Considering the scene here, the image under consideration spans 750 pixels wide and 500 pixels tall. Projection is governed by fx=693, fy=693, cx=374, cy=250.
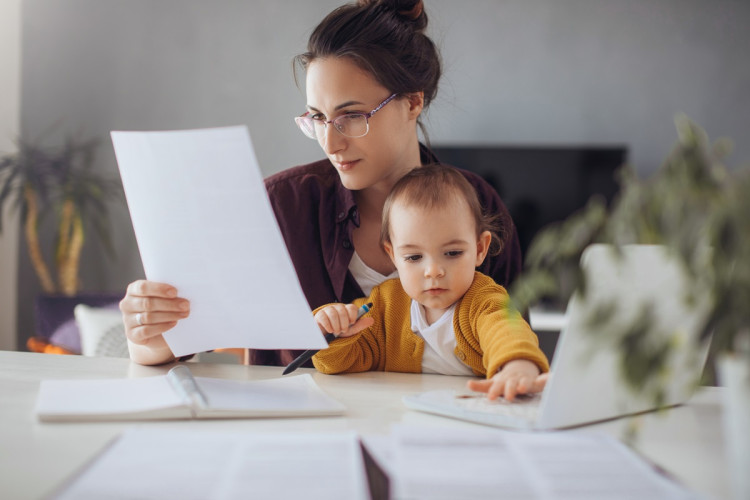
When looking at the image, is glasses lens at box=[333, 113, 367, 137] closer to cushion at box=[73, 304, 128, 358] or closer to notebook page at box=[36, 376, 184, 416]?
notebook page at box=[36, 376, 184, 416]

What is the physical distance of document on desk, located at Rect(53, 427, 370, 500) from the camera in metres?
0.56

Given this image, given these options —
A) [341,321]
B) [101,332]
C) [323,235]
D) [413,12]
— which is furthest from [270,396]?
[101,332]

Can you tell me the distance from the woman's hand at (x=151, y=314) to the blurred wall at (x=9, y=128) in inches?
134

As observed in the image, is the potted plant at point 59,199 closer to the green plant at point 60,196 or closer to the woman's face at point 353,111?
the green plant at point 60,196

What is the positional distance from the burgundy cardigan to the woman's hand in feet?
1.37

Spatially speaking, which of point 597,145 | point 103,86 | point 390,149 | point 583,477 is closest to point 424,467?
point 583,477

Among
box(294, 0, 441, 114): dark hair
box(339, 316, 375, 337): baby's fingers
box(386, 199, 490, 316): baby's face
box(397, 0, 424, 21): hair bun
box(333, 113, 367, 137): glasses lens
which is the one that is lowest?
box(339, 316, 375, 337): baby's fingers

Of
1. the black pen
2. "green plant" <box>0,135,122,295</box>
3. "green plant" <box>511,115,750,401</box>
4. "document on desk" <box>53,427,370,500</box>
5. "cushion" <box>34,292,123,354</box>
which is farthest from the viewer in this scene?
"green plant" <box>0,135,122,295</box>

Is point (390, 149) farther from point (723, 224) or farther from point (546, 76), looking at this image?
point (546, 76)

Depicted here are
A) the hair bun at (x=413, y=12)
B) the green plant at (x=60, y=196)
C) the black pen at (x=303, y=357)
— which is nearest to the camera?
the black pen at (x=303, y=357)

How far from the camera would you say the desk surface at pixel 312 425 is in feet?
2.07

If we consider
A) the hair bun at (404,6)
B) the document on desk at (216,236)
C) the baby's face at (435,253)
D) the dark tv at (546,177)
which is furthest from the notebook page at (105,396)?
the dark tv at (546,177)

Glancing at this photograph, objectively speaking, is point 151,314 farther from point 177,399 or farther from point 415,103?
point 415,103

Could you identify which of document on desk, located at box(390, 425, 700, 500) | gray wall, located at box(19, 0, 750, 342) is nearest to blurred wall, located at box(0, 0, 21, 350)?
gray wall, located at box(19, 0, 750, 342)
